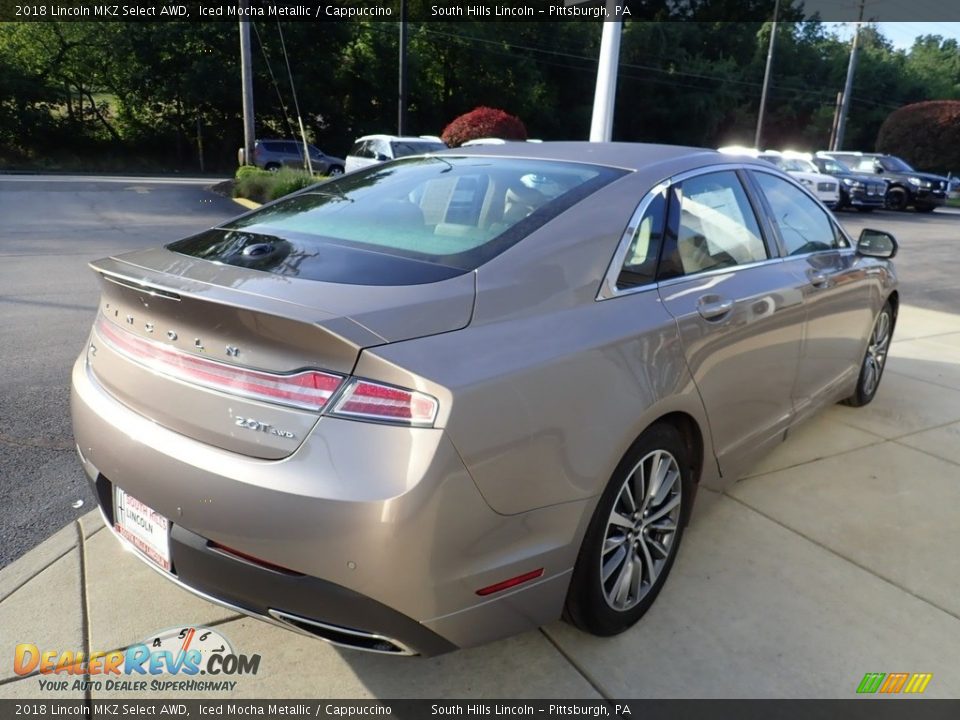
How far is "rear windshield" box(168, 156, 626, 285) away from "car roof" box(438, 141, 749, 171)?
0.08m

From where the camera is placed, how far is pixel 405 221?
8.77 ft

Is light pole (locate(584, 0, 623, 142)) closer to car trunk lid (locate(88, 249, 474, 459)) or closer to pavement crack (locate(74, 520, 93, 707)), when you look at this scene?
pavement crack (locate(74, 520, 93, 707))

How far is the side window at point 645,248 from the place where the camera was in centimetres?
254

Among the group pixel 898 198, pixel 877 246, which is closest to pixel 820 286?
pixel 877 246

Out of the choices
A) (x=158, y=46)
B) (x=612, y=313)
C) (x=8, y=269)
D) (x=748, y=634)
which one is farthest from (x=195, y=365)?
(x=158, y=46)

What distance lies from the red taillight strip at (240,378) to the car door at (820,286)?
247 cm

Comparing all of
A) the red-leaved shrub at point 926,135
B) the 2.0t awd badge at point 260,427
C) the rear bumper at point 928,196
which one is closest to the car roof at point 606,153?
the 2.0t awd badge at point 260,427

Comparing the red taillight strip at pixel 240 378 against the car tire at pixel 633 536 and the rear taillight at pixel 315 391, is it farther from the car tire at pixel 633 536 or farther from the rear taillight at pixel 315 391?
the car tire at pixel 633 536

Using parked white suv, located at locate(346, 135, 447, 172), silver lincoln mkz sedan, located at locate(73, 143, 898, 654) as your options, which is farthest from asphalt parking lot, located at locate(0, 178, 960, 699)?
parked white suv, located at locate(346, 135, 447, 172)

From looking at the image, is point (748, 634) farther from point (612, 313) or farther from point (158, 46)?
point (158, 46)

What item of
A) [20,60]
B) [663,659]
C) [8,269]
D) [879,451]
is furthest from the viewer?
[20,60]

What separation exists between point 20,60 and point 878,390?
3858 centimetres

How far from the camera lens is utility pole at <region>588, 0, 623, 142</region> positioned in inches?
374

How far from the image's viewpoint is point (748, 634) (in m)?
2.67
